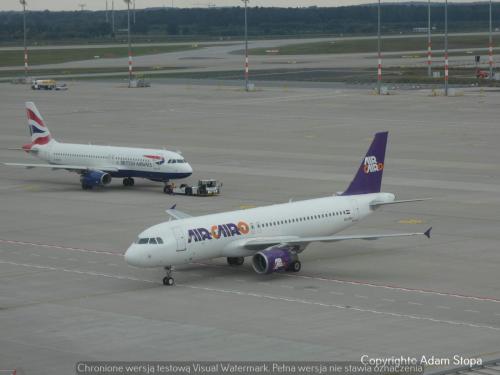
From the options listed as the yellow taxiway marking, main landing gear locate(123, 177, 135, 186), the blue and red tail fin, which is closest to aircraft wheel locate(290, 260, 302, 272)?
the yellow taxiway marking

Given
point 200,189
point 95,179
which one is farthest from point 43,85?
point 200,189

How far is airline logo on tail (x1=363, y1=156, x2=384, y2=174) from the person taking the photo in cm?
5969

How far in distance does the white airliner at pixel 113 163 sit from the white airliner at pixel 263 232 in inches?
944

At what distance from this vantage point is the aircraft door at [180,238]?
50.5m

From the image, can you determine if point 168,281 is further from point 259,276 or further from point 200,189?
point 200,189

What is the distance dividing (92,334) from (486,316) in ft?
50.2

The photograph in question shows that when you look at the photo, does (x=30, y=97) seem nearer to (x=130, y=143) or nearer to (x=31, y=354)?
(x=130, y=143)

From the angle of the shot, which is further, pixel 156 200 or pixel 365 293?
pixel 156 200

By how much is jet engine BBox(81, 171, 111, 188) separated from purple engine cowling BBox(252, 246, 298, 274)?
32.2m

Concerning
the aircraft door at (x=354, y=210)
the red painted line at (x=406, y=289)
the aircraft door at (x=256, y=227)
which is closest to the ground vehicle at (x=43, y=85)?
the aircraft door at (x=354, y=210)

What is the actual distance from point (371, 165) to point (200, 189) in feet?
72.4

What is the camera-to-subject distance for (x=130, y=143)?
113 meters

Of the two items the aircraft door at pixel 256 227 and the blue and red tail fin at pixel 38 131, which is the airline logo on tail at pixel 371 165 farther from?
the blue and red tail fin at pixel 38 131

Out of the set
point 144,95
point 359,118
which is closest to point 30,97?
point 144,95
